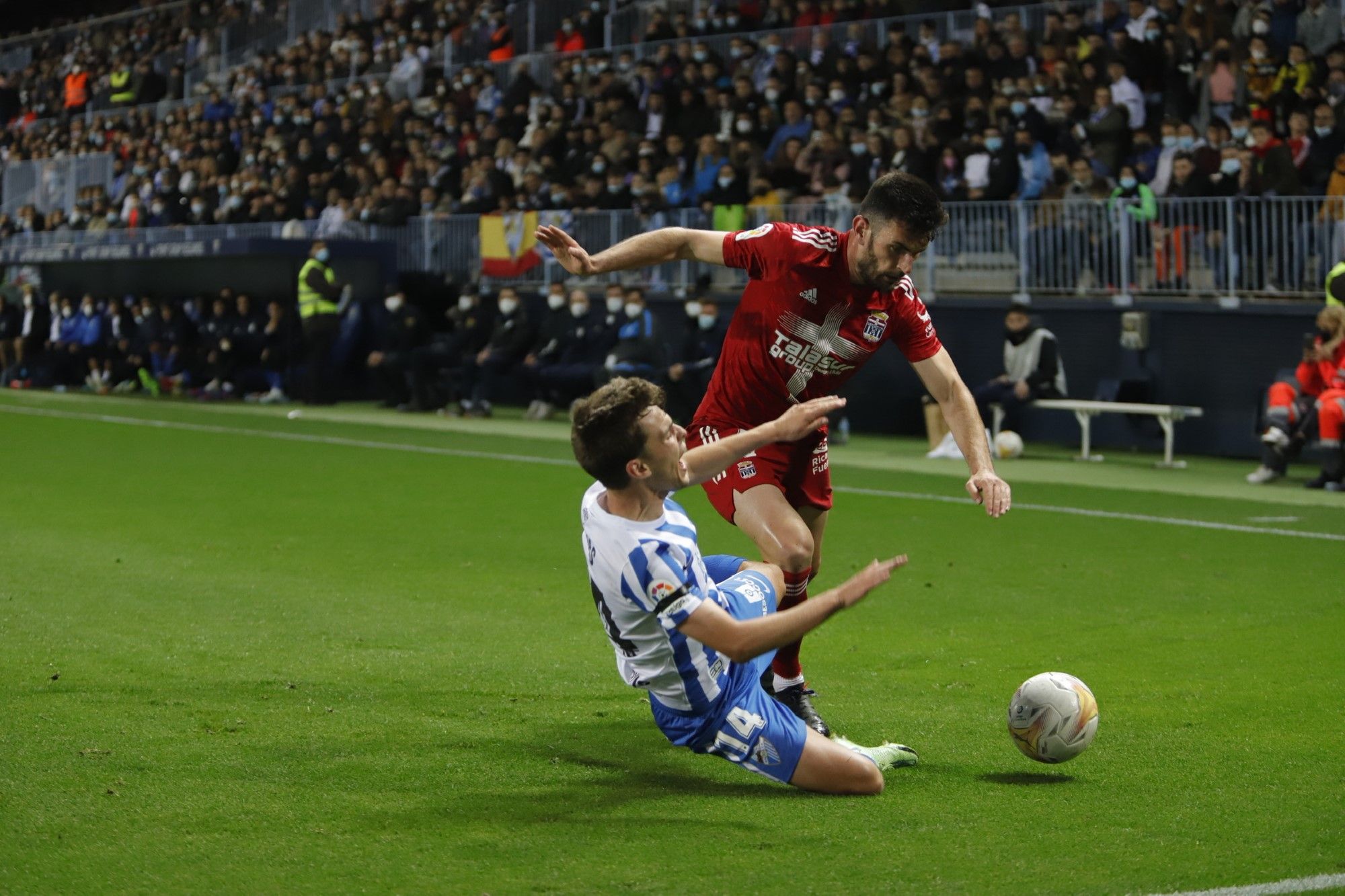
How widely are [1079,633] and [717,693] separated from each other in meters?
Answer: 3.42

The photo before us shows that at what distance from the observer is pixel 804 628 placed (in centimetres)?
484

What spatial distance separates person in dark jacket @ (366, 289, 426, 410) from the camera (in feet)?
79.2

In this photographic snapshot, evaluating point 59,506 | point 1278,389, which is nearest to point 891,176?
point 59,506

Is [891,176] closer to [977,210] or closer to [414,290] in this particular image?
[977,210]

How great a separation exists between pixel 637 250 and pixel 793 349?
2.61 ft

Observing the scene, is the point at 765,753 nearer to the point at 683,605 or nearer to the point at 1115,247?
the point at 683,605

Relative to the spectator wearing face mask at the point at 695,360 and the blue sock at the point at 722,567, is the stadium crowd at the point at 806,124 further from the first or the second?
the blue sock at the point at 722,567

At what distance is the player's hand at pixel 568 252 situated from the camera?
5.98 meters

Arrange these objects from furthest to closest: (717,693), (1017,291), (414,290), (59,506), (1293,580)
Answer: (414,290) → (1017,291) → (59,506) → (1293,580) → (717,693)

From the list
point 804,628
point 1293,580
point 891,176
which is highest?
point 891,176

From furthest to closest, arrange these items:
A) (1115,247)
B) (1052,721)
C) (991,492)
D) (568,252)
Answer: (1115,247), (568,252), (991,492), (1052,721)

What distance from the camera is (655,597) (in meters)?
5.07

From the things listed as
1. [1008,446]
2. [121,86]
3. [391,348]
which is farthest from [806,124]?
[121,86]

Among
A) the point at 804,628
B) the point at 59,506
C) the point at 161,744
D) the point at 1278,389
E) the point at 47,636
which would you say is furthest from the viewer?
the point at 1278,389
